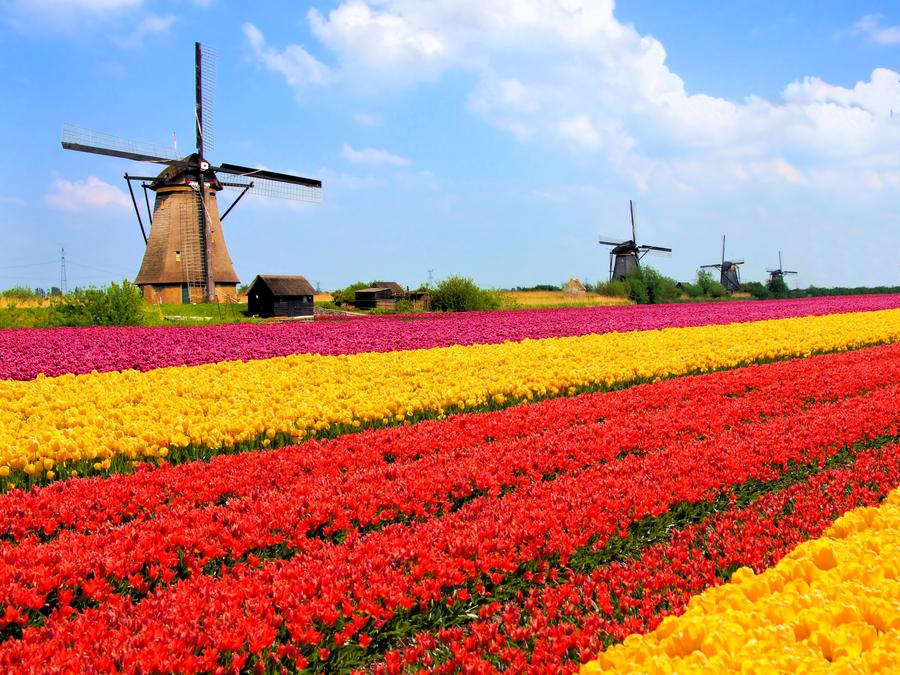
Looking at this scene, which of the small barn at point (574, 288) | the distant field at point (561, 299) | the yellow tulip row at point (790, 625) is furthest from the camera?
the small barn at point (574, 288)

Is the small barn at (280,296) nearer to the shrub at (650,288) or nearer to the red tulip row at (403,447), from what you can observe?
the shrub at (650,288)

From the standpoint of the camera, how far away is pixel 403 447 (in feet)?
25.9

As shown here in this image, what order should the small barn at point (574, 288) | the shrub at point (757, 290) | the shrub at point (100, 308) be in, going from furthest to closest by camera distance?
the shrub at point (757, 290) < the small barn at point (574, 288) < the shrub at point (100, 308)

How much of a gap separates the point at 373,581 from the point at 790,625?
8.05ft

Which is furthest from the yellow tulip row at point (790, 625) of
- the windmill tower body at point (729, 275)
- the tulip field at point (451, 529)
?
the windmill tower body at point (729, 275)

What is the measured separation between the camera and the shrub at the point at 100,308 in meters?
32.4

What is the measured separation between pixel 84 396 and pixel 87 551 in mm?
7283

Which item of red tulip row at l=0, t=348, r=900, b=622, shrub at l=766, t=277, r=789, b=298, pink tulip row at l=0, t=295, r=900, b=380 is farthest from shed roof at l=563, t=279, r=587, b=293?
red tulip row at l=0, t=348, r=900, b=622

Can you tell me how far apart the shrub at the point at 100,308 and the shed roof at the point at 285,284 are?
39.0 ft

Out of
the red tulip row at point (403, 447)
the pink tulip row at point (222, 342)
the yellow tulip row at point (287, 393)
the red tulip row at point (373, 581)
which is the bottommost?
the red tulip row at point (373, 581)

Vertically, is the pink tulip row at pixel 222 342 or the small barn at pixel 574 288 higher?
the small barn at pixel 574 288

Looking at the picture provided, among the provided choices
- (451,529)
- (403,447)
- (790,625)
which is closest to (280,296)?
(403,447)

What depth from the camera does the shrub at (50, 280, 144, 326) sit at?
32434 mm

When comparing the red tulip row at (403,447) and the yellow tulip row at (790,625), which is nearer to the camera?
the yellow tulip row at (790,625)
